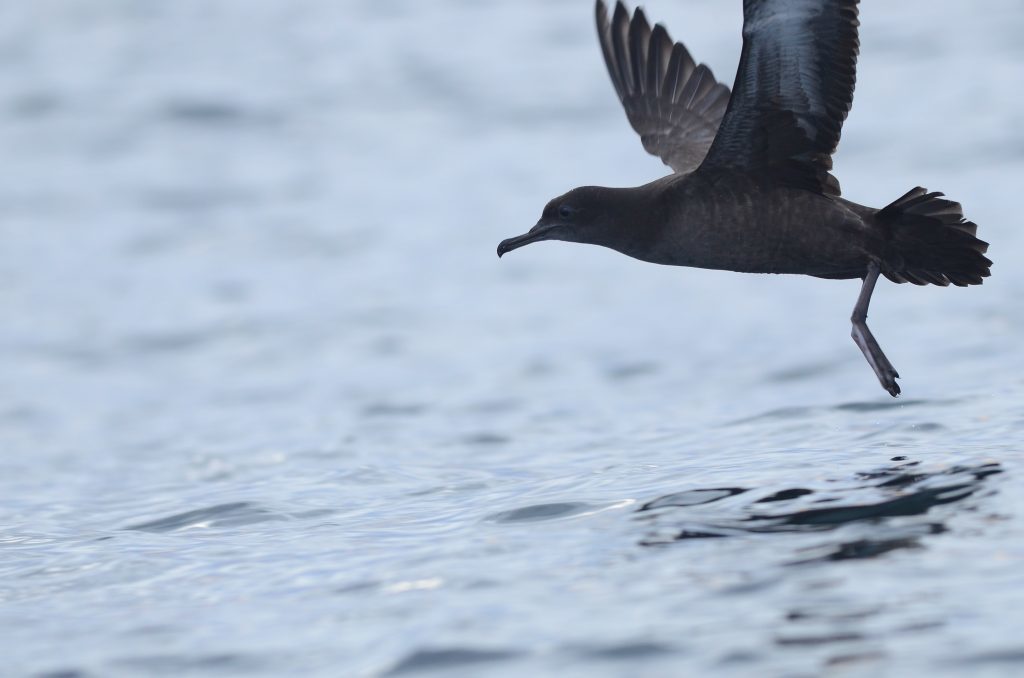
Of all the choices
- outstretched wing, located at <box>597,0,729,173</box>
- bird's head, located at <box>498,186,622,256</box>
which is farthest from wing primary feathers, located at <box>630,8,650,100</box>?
bird's head, located at <box>498,186,622,256</box>

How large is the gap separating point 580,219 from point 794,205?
1097 mm

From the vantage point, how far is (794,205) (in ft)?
23.9

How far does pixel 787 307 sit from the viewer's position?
1275cm

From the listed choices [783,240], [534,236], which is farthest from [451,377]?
[783,240]

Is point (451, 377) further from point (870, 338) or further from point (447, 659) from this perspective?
point (447, 659)

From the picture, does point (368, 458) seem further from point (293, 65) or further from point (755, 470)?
point (293, 65)

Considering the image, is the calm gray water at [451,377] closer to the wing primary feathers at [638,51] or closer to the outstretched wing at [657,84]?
the outstretched wing at [657,84]

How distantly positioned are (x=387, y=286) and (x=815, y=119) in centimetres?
712

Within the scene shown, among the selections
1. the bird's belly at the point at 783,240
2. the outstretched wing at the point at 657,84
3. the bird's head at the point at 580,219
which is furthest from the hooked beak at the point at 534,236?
A: the outstretched wing at the point at 657,84

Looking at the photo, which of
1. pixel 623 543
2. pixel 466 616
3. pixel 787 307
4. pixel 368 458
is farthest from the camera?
pixel 787 307

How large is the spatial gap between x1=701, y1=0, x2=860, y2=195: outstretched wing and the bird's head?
0.62m

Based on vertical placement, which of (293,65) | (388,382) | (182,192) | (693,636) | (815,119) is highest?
(293,65)

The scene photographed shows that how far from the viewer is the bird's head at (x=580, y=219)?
7701 millimetres

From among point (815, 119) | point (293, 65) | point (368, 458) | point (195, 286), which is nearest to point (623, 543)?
point (815, 119)
